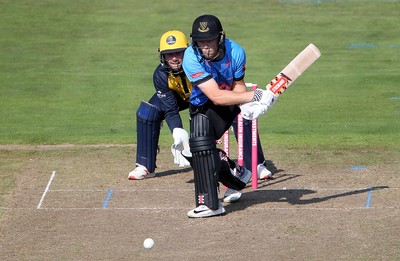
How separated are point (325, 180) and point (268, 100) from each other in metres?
2.63

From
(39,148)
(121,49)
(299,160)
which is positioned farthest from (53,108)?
(299,160)

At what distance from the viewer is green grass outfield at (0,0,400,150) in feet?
52.5

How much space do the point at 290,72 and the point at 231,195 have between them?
1.94 metres

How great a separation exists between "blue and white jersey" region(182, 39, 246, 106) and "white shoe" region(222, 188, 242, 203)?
1.37m

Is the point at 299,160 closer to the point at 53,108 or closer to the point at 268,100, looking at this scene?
the point at 268,100

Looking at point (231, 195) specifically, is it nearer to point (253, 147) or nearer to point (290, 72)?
point (253, 147)

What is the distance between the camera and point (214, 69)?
1070 cm

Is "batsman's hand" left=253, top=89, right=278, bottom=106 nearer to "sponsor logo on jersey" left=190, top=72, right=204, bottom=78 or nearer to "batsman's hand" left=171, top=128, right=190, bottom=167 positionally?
"sponsor logo on jersey" left=190, top=72, right=204, bottom=78

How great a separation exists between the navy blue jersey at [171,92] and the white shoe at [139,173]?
0.78m

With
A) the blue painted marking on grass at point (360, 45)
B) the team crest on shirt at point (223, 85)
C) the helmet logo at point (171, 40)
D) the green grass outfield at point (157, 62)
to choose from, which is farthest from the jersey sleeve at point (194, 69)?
the blue painted marking on grass at point (360, 45)

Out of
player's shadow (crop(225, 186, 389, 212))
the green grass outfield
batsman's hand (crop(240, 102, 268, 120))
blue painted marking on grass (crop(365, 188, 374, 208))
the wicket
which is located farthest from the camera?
the green grass outfield

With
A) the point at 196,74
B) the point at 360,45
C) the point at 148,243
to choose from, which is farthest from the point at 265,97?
the point at 360,45

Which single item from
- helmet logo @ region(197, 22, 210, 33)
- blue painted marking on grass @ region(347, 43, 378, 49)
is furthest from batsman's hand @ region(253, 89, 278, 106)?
blue painted marking on grass @ region(347, 43, 378, 49)

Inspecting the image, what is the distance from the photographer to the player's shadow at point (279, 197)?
11400 millimetres
